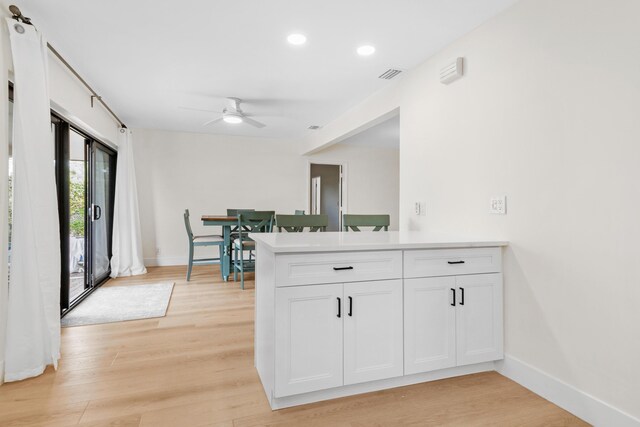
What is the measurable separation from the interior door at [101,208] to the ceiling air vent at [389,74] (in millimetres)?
3550

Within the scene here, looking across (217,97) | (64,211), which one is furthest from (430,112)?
(64,211)

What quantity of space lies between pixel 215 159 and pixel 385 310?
201 inches

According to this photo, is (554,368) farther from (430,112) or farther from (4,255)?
(4,255)

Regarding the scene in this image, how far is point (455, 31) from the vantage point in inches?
98.8

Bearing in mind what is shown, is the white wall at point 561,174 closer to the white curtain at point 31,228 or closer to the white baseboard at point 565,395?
the white baseboard at point 565,395

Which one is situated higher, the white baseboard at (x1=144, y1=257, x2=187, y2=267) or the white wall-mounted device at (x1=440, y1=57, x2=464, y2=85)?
the white wall-mounted device at (x1=440, y1=57, x2=464, y2=85)

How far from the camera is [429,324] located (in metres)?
1.99

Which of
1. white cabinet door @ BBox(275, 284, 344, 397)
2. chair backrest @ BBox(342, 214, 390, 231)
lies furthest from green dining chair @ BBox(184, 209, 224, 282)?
white cabinet door @ BBox(275, 284, 344, 397)

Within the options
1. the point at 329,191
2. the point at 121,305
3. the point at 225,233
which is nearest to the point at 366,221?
the point at 225,233

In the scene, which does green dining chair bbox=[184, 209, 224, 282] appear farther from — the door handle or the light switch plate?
the light switch plate

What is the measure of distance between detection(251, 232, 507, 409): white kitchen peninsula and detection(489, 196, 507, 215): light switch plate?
0.22m

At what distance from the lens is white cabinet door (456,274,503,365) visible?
6.77ft

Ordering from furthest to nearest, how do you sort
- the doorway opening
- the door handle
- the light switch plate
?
the doorway opening → the door handle → the light switch plate

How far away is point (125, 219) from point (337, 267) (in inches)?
171
